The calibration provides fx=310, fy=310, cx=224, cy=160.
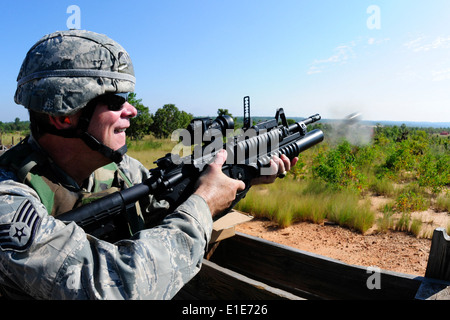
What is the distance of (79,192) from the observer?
6.12 feet

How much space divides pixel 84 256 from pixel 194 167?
105 centimetres

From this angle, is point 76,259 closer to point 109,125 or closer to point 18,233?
point 18,233

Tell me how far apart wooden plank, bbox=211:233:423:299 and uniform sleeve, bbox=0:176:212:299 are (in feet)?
5.36

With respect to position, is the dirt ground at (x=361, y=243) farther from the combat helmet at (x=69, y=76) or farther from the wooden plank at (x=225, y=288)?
the combat helmet at (x=69, y=76)

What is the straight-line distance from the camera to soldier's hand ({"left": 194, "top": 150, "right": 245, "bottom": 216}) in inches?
65.2

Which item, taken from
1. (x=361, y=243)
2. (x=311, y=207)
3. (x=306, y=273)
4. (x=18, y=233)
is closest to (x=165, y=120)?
(x=311, y=207)

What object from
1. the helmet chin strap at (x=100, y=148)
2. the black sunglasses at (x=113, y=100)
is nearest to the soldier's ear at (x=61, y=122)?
the helmet chin strap at (x=100, y=148)

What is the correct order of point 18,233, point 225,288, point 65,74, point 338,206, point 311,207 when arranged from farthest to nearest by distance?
point 311,207, point 338,206, point 225,288, point 65,74, point 18,233

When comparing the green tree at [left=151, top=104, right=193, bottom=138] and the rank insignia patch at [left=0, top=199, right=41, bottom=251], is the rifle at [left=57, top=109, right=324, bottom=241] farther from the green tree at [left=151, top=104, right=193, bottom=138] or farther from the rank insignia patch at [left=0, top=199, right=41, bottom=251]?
the green tree at [left=151, top=104, right=193, bottom=138]

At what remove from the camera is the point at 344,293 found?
8.18ft

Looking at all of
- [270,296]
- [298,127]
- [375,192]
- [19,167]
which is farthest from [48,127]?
[375,192]

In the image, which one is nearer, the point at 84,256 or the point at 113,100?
the point at 84,256
